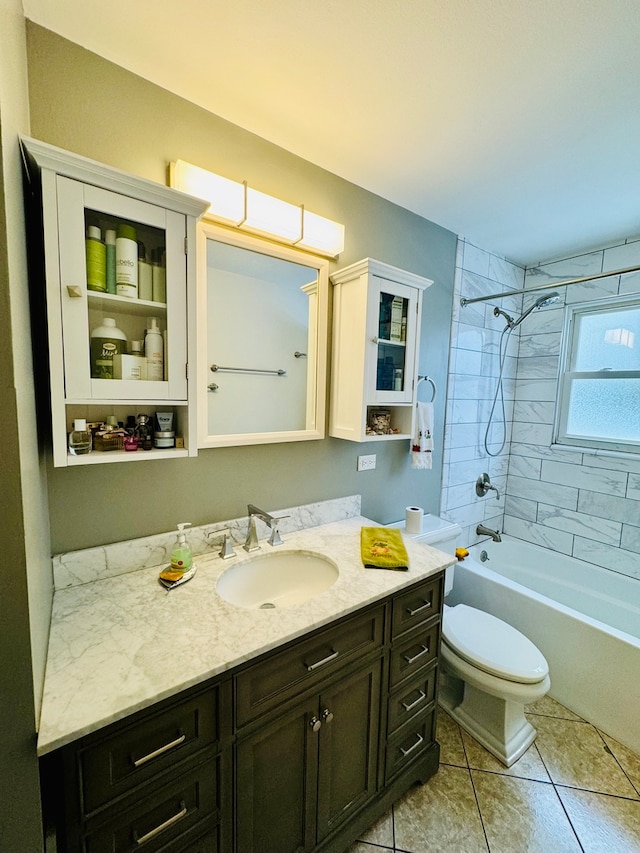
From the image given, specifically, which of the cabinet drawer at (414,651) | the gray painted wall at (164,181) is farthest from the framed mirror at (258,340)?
the cabinet drawer at (414,651)

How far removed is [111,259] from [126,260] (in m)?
0.04

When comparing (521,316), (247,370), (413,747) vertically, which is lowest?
(413,747)

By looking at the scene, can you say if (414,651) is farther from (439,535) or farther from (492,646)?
(439,535)

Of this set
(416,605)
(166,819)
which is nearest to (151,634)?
(166,819)

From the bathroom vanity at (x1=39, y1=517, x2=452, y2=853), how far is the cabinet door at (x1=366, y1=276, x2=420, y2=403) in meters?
0.71

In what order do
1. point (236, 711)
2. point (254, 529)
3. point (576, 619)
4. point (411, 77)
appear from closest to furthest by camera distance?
point (236, 711) < point (411, 77) < point (254, 529) < point (576, 619)

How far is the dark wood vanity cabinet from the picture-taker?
2.29ft

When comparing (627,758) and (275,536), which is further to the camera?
(627,758)

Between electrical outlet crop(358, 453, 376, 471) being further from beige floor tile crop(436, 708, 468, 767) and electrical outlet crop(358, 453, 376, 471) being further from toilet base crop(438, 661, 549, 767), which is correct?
beige floor tile crop(436, 708, 468, 767)

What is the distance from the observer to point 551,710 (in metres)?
1.77

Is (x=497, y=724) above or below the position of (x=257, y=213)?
below

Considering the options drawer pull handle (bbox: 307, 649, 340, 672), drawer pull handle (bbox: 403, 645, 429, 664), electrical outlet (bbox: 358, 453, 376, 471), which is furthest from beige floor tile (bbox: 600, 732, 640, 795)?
electrical outlet (bbox: 358, 453, 376, 471)

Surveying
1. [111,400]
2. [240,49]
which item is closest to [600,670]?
[111,400]

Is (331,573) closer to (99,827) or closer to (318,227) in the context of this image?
(99,827)
